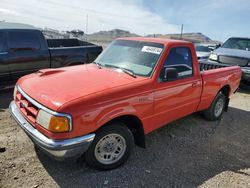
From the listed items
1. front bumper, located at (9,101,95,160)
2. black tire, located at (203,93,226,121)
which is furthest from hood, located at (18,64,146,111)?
black tire, located at (203,93,226,121)

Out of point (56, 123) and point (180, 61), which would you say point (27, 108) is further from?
point (180, 61)

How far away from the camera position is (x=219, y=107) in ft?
18.6

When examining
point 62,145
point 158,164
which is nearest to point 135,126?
point 158,164

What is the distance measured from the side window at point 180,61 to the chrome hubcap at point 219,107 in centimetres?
162

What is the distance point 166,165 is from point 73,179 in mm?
1399

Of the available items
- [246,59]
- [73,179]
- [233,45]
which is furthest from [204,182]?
[233,45]

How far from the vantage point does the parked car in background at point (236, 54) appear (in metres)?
8.83

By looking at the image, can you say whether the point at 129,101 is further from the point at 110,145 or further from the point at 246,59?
the point at 246,59

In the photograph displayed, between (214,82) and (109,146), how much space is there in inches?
112

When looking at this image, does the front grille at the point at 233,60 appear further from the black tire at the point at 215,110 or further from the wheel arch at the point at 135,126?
the wheel arch at the point at 135,126

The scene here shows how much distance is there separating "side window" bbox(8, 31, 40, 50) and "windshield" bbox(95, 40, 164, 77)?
9.82 ft

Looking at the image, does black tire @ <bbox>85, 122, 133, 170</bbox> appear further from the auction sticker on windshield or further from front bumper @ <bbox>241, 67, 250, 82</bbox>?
front bumper @ <bbox>241, 67, 250, 82</bbox>

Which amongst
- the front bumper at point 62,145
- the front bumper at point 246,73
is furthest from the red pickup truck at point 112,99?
the front bumper at point 246,73

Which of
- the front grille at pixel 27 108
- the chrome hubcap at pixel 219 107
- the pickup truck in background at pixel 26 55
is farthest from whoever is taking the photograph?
the pickup truck in background at pixel 26 55
